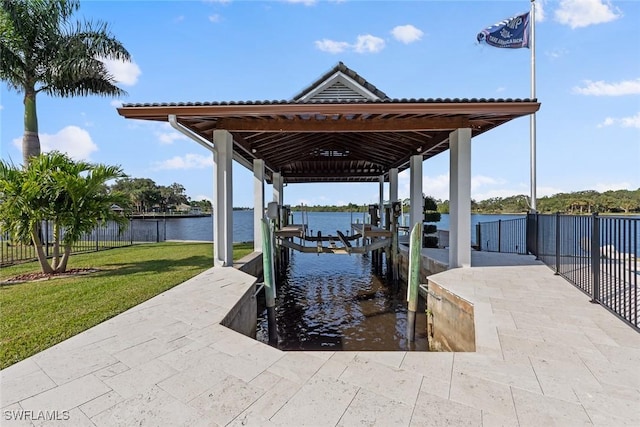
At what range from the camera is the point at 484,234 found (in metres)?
17.4

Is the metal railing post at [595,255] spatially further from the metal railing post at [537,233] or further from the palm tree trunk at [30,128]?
the palm tree trunk at [30,128]

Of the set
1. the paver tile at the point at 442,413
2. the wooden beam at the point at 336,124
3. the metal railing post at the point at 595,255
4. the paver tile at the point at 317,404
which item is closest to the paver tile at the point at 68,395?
the paver tile at the point at 317,404

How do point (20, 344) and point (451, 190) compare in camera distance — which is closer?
point (20, 344)

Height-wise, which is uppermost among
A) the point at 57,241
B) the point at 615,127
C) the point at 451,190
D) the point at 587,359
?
the point at 615,127

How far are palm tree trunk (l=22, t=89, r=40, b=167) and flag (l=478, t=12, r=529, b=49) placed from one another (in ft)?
55.3

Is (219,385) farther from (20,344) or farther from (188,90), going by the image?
(188,90)

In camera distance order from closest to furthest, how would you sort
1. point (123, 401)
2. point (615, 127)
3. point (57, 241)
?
point (123, 401)
point (57, 241)
point (615, 127)

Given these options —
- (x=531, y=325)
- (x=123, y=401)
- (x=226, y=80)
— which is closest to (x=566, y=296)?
(x=531, y=325)

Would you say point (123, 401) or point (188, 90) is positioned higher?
point (188, 90)

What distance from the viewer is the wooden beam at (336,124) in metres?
6.93

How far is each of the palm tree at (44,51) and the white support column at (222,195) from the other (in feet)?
30.1

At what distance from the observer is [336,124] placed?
23.2 feet

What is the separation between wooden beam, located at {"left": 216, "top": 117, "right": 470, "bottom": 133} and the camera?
6930 mm

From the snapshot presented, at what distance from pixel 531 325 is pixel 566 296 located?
5.75 ft
